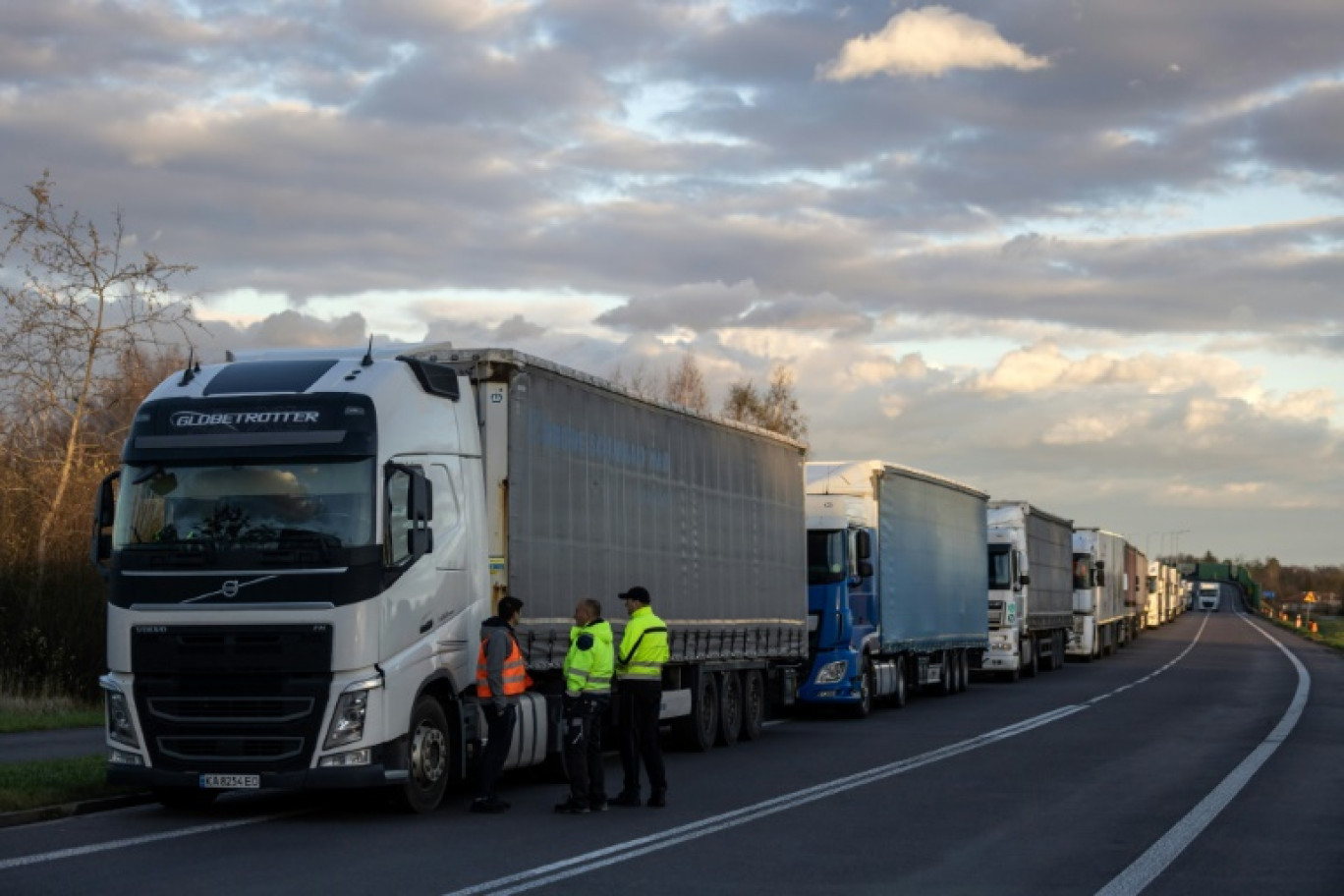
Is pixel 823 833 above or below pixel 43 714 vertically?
below

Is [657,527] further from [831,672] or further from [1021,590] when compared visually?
[1021,590]

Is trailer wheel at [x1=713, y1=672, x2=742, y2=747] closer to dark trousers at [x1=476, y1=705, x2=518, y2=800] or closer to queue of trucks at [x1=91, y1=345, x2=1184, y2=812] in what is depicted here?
queue of trucks at [x1=91, y1=345, x2=1184, y2=812]

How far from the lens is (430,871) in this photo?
1150 centimetres

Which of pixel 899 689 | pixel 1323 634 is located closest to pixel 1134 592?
pixel 1323 634

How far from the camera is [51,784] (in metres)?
15.6

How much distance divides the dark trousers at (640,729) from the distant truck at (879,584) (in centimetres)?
1267

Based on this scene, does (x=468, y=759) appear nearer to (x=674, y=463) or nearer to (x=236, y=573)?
(x=236, y=573)

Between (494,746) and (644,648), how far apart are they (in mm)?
1469

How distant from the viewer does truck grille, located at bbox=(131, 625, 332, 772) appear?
45.6ft

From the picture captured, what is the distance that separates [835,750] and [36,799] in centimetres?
999

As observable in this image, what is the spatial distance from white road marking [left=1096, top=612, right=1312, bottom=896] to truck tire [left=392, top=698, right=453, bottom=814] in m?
5.57

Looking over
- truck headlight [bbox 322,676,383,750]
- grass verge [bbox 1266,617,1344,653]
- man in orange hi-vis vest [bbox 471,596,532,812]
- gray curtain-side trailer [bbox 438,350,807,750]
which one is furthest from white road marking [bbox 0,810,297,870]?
grass verge [bbox 1266,617,1344,653]

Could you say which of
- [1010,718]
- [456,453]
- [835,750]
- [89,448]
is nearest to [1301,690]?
[1010,718]

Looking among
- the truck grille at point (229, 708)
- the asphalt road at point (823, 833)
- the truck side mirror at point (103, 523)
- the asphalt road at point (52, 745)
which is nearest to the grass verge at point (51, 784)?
the asphalt road at point (823, 833)
